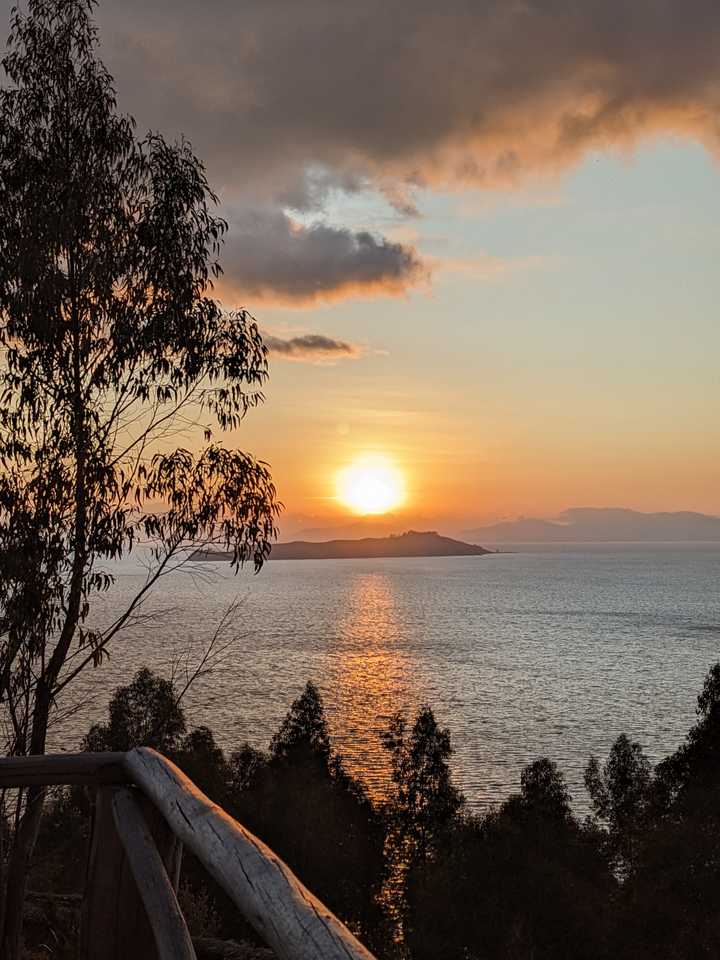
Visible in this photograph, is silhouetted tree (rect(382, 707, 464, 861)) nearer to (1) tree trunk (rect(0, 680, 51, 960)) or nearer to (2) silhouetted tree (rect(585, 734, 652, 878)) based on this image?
(2) silhouetted tree (rect(585, 734, 652, 878))

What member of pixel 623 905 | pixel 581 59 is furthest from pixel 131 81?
pixel 623 905

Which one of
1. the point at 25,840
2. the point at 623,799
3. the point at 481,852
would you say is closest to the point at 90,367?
the point at 25,840

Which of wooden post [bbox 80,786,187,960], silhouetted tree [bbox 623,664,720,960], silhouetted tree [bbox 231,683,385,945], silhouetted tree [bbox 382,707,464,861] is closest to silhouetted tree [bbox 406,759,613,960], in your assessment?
silhouetted tree [bbox 623,664,720,960]

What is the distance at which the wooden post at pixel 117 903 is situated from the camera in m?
2.48

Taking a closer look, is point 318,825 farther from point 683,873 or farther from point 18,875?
point 18,875

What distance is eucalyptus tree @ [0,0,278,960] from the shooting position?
873 cm

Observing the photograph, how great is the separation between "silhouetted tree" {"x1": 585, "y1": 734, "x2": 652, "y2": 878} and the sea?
163 centimetres

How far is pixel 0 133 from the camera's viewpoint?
30.5ft

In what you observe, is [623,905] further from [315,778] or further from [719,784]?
[315,778]

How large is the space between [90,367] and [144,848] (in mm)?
7515

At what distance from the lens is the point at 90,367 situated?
920 cm

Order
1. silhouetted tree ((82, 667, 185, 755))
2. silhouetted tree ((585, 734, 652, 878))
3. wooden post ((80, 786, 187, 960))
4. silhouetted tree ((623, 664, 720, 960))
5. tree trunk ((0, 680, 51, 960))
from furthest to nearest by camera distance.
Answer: silhouetted tree ((585, 734, 652, 878))
silhouetted tree ((82, 667, 185, 755))
silhouetted tree ((623, 664, 720, 960))
tree trunk ((0, 680, 51, 960))
wooden post ((80, 786, 187, 960))

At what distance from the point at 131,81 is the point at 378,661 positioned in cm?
8722

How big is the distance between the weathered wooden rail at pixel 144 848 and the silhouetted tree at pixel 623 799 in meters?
44.1
